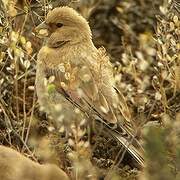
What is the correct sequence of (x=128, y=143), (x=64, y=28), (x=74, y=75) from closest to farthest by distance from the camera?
1. (x=128, y=143)
2. (x=74, y=75)
3. (x=64, y=28)

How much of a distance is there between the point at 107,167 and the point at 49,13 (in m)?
1.55

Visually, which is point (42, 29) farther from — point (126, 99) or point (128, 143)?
point (128, 143)

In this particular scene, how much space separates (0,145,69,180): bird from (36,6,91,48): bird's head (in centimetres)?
223

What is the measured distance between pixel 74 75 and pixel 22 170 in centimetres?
152

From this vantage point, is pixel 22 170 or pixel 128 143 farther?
pixel 128 143

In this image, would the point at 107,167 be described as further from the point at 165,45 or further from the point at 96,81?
the point at 165,45

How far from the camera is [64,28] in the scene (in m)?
7.38

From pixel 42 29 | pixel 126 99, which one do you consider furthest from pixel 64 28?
pixel 126 99

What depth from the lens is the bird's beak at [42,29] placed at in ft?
23.6

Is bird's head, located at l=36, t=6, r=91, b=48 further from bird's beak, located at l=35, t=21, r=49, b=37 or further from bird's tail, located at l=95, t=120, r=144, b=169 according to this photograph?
bird's tail, located at l=95, t=120, r=144, b=169

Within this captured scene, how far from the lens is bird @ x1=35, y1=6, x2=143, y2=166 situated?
616cm

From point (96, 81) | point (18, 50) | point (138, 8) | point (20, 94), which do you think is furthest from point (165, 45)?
point (138, 8)

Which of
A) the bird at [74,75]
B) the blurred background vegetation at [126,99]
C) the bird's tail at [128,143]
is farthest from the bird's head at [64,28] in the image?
the bird's tail at [128,143]

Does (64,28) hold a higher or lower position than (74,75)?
lower
